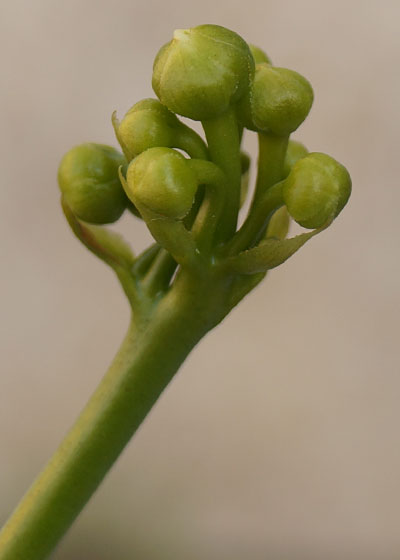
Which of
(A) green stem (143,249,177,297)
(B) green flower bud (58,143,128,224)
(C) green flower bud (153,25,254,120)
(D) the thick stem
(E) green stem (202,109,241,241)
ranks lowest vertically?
(D) the thick stem

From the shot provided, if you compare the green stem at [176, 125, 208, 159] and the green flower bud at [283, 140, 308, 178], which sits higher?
the green flower bud at [283, 140, 308, 178]

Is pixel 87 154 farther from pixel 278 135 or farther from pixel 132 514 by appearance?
pixel 132 514

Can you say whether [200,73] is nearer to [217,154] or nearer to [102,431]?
[217,154]

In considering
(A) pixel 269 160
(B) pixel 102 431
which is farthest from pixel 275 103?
(B) pixel 102 431

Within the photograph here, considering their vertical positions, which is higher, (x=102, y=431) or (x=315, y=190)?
(x=315, y=190)
